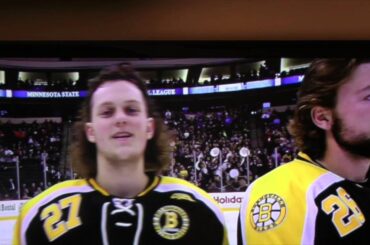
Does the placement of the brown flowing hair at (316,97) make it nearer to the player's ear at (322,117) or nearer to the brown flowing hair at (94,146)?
the player's ear at (322,117)

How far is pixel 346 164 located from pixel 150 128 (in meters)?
0.68

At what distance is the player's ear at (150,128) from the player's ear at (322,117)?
1.81 ft

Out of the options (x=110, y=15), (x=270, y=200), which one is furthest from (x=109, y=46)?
(x=270, y=200)

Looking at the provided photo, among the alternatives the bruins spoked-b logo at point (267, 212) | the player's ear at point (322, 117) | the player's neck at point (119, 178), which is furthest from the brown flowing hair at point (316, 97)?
the player's neck at point (119, 178)

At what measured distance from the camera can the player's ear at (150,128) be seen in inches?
61.4

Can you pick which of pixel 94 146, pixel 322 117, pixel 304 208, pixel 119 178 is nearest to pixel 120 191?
pixel 119 178

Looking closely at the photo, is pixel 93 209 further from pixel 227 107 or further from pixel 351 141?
pixel 351 141

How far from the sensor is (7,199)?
1.53 metres

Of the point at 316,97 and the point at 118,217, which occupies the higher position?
the point at 316,97

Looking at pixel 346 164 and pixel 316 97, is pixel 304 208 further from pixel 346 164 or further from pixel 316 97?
pixel 316 97

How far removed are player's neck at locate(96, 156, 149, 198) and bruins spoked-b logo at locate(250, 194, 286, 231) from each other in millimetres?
386

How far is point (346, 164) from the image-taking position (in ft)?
5.49

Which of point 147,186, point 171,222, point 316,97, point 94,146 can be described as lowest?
point 171,222

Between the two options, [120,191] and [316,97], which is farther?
[316,97]
